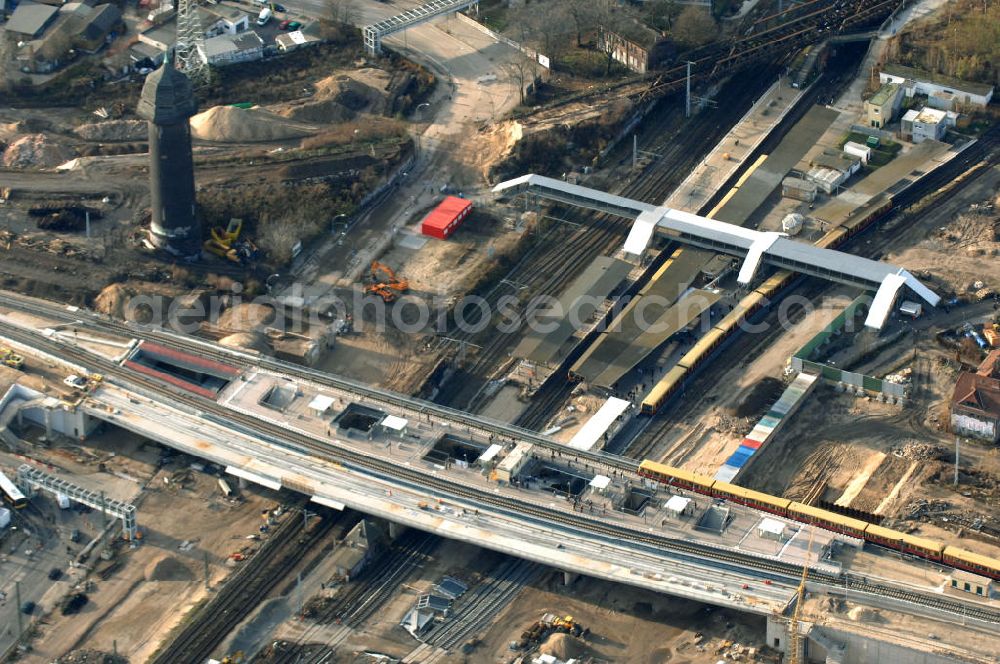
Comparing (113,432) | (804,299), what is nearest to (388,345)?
(113,432)

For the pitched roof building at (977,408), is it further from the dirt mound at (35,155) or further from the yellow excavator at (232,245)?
the dirt mound at (35,155)

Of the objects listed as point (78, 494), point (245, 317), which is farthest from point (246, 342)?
A: point (78, 494)

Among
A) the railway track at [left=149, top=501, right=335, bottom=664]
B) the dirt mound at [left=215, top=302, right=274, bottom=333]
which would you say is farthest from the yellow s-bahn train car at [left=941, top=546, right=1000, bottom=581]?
the dirt mound at [left=215, top=302, right=274, bottom=333]

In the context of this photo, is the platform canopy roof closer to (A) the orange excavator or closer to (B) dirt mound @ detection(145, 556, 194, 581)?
(A) the orange excavator

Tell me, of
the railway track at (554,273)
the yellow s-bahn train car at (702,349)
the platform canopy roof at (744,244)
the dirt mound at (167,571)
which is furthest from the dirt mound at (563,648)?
the platform canopy roof at (744,244)

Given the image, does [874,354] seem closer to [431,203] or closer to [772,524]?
[772,524]

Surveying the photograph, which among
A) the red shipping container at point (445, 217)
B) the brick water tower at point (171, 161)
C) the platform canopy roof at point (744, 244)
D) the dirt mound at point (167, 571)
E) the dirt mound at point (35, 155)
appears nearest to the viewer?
the dirt mound at point (167, 571)
